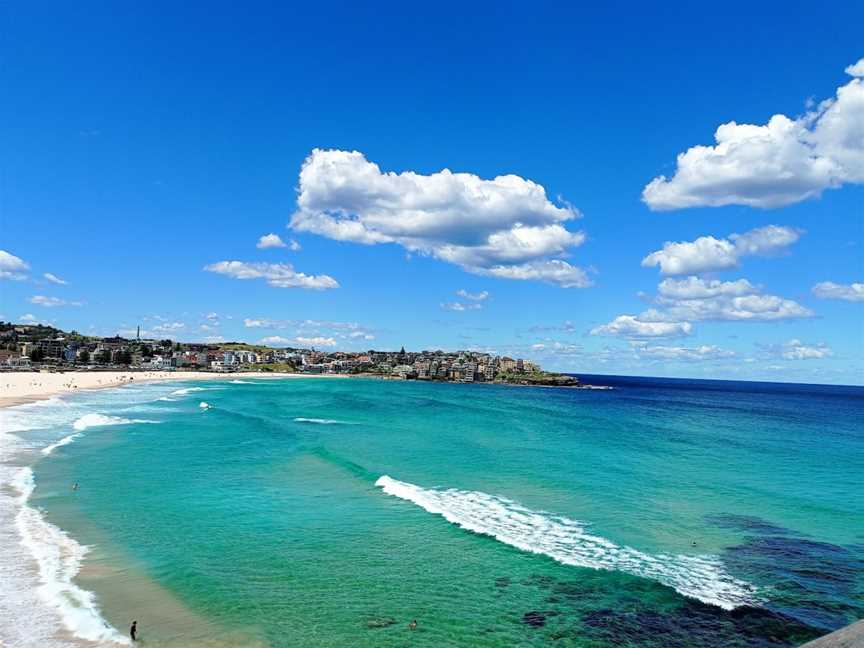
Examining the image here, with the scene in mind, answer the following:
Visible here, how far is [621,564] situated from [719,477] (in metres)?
22.1

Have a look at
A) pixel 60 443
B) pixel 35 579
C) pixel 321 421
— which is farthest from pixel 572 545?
pixel 321 421

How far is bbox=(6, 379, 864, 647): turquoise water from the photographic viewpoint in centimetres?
1617

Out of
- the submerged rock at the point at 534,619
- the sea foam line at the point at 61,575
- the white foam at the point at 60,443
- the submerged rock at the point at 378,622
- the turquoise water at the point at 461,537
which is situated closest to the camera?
the sea foam line at the point at 61,575

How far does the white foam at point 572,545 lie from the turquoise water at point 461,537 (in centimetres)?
12

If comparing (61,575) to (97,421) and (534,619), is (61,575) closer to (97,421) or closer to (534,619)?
(534,619)

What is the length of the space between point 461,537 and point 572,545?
4346 mm

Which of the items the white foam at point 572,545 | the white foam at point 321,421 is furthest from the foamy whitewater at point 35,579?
the white foam at point 321,421

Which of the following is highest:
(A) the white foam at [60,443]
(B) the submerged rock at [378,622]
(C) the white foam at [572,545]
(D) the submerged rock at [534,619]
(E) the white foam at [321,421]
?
(E) the white foam at [321,421]

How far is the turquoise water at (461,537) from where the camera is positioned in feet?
53.1

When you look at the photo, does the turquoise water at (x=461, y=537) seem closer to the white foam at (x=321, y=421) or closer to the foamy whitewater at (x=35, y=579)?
the foamy whitewater at (x=35, y=579)

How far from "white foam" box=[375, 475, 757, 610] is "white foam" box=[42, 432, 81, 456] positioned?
25.2m

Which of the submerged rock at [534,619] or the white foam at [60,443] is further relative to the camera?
the white foam at [60,443]

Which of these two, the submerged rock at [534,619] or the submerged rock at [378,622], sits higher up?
the submerged rock at [534,619]

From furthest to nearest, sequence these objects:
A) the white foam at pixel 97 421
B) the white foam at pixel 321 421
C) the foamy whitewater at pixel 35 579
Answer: the white foam at pixel 321 421 → the white foam at pixel 97 421 → the foamy whitewater at pixel 35 579
